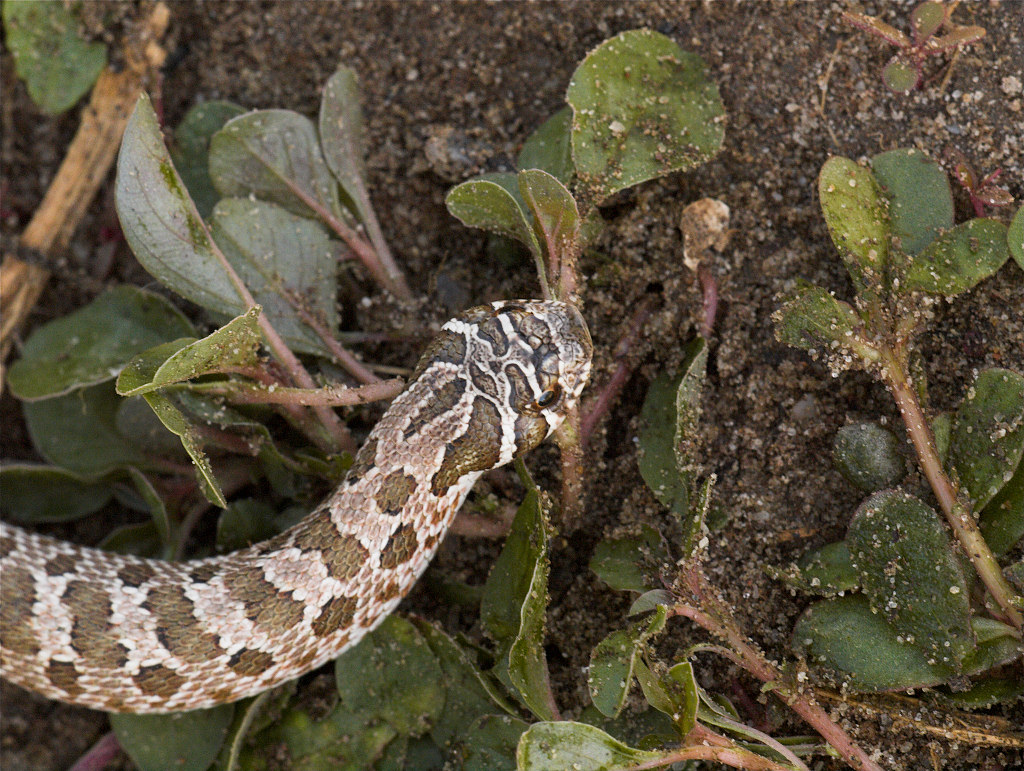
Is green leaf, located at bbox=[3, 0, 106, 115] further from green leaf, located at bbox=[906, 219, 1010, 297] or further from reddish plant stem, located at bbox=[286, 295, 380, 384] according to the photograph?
green leaf, located at bbox=[906, 219, 1010, 297]

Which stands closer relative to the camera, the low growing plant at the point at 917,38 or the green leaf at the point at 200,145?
the low growing plant at the point at 917,38

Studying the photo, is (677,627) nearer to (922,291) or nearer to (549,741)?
(549,741)

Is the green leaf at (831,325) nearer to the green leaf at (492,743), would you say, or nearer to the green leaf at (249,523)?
the green leaf at (492,743)

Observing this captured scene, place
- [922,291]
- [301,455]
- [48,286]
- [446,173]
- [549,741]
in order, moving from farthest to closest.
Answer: [48,286], [446,173], [301,455], [922,291], [549,741]

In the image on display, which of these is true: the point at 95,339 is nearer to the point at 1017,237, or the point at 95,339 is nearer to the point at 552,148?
the point at 552,148

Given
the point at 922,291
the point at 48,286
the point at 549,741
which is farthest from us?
the point at 48,286

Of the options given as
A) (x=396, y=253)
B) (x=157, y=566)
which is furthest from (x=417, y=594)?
(x=396, y=253)

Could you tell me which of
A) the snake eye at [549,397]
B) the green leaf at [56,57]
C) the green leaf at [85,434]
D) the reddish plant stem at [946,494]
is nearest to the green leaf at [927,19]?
the reddish plant stem at [946,494]

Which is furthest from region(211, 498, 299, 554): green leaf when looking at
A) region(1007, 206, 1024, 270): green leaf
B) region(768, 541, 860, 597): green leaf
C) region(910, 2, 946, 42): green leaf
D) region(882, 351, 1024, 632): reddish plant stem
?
region(910, 2, 946, 42): green leaf
